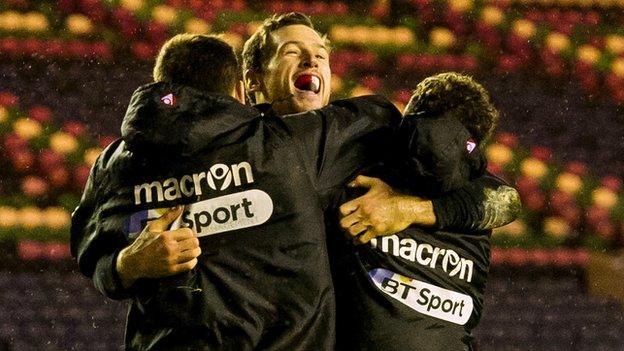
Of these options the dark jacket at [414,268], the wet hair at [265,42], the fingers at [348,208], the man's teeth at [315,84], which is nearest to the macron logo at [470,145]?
the dark jacket at [414,268]

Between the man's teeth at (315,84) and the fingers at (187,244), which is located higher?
the man's teeth at (315,84)

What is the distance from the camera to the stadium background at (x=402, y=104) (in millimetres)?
4633

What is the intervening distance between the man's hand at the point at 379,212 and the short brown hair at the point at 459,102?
0.15 m

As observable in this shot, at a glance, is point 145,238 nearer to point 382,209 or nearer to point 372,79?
point 382,209

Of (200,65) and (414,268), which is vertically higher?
(200,65)

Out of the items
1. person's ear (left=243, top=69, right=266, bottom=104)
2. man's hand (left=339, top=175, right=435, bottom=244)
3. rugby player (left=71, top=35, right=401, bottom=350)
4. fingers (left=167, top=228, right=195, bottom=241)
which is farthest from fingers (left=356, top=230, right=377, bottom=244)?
person's ear (left=243, top=69, right=266, bottom=104)

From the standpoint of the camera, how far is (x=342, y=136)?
79.7 inches

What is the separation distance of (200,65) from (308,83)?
37 centimetres

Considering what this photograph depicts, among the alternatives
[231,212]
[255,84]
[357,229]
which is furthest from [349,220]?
[255,84]

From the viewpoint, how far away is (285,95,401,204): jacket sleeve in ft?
6.52

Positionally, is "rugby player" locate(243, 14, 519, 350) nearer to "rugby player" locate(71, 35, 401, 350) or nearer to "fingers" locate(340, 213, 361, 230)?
"fingers" locate(340, 213, 361, 230)

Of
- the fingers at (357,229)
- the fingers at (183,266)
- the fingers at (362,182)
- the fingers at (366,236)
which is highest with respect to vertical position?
the fingers at (183,266)

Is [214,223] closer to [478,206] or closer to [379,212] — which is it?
[379,212]

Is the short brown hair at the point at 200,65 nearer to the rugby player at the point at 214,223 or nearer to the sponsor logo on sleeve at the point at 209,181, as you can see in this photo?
the rugby player at the point at 214,223
